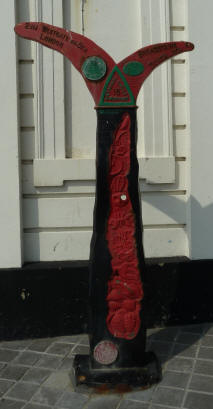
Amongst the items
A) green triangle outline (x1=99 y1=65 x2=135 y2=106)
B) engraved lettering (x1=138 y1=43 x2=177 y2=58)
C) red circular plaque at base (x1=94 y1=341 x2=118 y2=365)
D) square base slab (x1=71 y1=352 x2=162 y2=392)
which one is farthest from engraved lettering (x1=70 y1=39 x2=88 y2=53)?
square base slab (x1=71 y1=352 x2=162 y2=392)

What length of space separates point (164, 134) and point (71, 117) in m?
0.95

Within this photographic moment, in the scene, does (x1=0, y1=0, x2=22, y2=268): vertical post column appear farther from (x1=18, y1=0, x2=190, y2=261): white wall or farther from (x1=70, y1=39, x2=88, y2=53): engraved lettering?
(x1=70, y1=39, x2=88, y2=53): engraved lettering

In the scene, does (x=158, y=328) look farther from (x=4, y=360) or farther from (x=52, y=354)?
(x=4, y=360)

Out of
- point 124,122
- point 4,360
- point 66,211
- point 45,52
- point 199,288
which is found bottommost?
point 4,360

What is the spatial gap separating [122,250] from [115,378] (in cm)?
95

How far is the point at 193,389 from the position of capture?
11.6ft

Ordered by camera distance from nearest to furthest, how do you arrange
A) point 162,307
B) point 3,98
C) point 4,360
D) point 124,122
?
point 124,122
point 4,360
point 3,98
point 162,307

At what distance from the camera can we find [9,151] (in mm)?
4516

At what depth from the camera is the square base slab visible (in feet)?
11.6

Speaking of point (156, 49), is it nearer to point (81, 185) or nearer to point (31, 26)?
point (31, 26)

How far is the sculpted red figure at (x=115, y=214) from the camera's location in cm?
339

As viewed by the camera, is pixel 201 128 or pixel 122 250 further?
pixel 201 128

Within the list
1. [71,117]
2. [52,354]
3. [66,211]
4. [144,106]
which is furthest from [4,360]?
[144,106]

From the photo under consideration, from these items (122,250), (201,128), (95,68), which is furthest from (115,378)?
(201,128)
